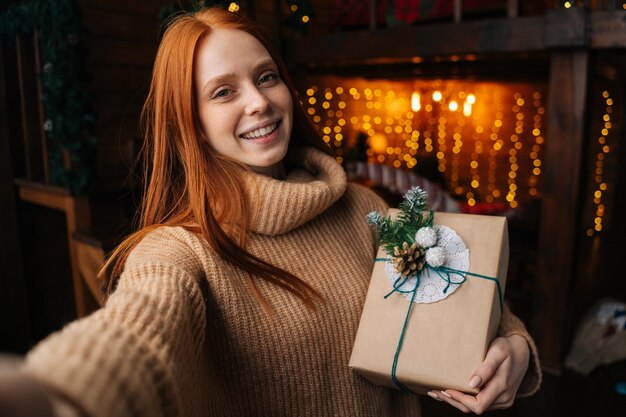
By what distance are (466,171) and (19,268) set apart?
199 inches

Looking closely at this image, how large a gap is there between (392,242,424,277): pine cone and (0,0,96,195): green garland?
6.96ft

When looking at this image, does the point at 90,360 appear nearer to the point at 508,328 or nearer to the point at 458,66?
the point at 508,328

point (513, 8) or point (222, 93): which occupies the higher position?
point (513, 8)

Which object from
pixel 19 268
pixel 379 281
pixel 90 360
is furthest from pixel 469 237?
pixel 19 268

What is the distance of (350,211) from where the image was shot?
1251 mm

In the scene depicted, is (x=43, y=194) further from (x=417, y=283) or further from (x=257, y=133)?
(x=417, y=283)

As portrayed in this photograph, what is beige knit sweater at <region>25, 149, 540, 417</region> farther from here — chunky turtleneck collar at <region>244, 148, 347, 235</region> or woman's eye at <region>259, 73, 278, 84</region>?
woman's eye at <region>259, 73, 278, 84</region>

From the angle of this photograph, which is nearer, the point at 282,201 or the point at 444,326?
the point at 444,326

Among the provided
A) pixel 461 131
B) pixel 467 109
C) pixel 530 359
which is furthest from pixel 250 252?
pixel 461 131

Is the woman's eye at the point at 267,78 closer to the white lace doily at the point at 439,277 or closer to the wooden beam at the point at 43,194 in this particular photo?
the white lace doily at the point at 439,277

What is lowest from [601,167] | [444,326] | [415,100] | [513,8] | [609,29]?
[601,167]

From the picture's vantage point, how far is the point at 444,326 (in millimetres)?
900

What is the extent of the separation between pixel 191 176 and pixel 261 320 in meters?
0.31

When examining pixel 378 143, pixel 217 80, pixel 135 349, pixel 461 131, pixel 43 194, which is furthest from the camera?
pixel 461 131
